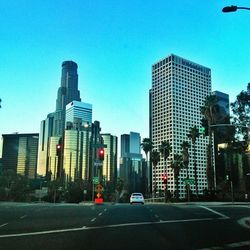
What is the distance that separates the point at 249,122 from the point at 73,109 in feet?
231

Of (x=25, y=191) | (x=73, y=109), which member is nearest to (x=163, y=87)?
(x=73, y=109)

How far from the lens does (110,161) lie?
15362cm

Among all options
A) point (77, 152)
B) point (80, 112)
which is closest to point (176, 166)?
point (77, 152)

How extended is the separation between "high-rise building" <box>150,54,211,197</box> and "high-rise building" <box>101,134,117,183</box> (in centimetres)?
1757

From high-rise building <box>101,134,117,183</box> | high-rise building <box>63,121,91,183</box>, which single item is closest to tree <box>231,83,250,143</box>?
high-rise building <box>63,121,91,183</box>

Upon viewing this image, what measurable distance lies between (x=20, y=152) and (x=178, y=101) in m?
94.3

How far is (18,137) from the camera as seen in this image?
18600cm

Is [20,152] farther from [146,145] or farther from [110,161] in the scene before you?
[146,145]

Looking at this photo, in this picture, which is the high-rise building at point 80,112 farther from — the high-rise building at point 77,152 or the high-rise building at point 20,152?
the high-rise building at point 20,152

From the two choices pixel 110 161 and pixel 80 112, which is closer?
pixel 80 112

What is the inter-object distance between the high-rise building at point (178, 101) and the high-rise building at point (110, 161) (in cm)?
1757

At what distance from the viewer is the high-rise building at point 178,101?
115688 mm

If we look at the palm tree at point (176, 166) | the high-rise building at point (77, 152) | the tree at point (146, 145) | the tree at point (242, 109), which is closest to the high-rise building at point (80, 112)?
the high-rise building at point (77, 152)

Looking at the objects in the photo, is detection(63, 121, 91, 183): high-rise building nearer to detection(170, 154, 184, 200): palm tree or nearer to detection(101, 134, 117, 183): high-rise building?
detection(101, 134, 117, 183): high-rise building
